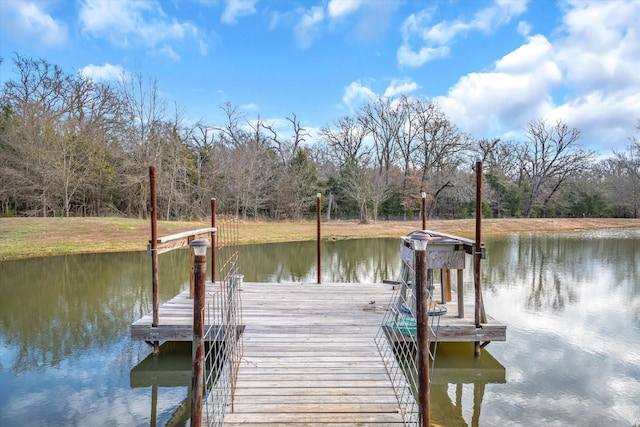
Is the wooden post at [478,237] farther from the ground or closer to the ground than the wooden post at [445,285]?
farther from the ground

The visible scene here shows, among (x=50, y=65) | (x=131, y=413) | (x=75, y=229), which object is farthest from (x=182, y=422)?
(x=50, y=65)

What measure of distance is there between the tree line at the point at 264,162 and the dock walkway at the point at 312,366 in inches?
766

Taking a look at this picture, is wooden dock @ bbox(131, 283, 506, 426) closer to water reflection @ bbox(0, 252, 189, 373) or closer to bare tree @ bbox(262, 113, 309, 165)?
water reflection @ bbox(0, 252, 189, 373)

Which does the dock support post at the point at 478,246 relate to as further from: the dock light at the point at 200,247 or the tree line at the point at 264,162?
the tree line at the point at 264,162

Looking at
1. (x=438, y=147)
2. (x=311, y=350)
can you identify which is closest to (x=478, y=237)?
(x=311, y=350)

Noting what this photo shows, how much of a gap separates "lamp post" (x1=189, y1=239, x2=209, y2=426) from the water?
1.69 meters

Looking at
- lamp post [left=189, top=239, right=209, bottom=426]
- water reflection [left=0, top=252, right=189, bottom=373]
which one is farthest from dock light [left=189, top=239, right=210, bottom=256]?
water reflection [left=0, top=252, right=189, bottom=373]

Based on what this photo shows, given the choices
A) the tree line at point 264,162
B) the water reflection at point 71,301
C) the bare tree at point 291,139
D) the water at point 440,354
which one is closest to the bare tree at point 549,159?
the tree line at point 264,162

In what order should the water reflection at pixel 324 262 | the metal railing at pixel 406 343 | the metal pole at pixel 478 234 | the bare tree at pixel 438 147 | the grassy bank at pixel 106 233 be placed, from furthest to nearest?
the bare tree at pixel 438 147 < the grassy bank at pixel 106 233 < the water reflection at pixel 324 262 < the metal pole at pixel 478 234 < the metal railing at pixel 406 343

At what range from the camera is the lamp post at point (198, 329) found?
2127 millimetres

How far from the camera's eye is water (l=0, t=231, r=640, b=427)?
12.4ft

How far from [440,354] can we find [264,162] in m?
25.6

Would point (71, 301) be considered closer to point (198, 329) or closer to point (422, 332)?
point (198, 329)

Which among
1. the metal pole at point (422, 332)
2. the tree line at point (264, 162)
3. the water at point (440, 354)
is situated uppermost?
the tree line at point (264, 162)
